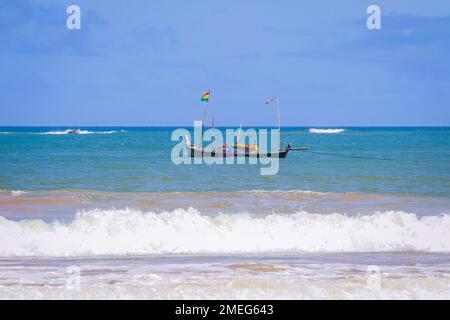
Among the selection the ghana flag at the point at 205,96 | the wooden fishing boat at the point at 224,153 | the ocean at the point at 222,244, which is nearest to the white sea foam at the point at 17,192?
the ocean at the point at 222,244

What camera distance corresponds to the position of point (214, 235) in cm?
1460


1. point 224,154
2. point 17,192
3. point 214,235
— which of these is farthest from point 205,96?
point 214,235

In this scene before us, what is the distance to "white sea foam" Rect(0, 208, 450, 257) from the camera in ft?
44.0

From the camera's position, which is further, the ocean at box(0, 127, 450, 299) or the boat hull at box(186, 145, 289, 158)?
the boat hull at box(186, 145, 289, 158)

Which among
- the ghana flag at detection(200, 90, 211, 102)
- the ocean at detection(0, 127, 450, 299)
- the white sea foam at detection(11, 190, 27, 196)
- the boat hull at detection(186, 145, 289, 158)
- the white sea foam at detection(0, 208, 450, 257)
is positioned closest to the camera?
the ocean at detection(0, 127, 450, 299)

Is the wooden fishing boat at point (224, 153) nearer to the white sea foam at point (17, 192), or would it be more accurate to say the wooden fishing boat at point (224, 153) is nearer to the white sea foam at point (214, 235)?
the white sea foam at point (17, 192)

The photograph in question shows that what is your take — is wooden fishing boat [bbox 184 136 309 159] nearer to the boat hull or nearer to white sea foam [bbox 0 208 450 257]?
the boat hull

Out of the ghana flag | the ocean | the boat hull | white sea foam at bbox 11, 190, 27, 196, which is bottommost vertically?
the ocean

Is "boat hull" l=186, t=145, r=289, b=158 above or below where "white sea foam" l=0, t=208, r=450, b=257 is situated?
above

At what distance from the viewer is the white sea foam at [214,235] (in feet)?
44.0

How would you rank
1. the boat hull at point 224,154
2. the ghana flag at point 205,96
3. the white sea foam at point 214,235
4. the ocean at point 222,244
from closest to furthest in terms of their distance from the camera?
the ocean at point 222,244 → the white sea foam at point 214,235 → the ghana flag at point 205,96 → the boat hull at point 224,154

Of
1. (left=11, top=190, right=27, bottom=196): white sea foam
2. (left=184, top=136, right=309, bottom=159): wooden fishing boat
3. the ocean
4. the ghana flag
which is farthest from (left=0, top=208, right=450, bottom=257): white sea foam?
(left=184, top=136, right=309, bottom=159): wooden fishing boat

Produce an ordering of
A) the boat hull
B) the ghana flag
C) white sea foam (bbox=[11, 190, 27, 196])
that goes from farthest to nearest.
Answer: the boat hull, the ghana flag, white sea foam (bbox=[11, 190, 27, 196])
